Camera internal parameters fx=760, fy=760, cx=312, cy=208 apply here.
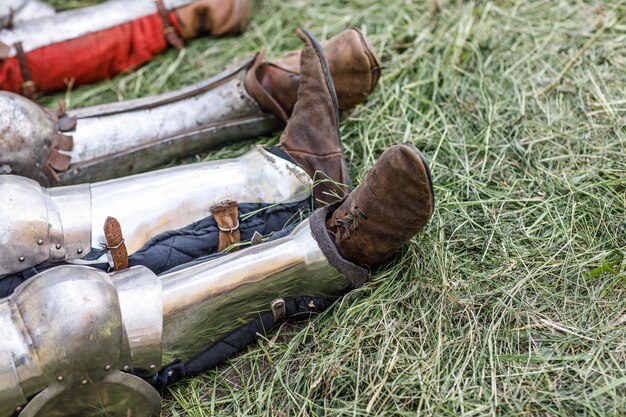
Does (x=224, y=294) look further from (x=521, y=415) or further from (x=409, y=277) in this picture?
(x=521, y=415)

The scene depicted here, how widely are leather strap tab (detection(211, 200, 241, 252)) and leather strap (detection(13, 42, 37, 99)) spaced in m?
1.14

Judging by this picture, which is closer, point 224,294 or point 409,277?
point 224,294

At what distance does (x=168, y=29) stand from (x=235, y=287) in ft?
5.19

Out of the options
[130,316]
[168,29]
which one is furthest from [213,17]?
[130,316]

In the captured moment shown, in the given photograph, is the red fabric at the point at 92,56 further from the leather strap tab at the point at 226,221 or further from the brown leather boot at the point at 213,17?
the leather strap tab at the point at 226,221

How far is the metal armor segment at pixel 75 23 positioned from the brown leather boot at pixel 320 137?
1022 millimetres

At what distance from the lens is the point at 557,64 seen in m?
2.86

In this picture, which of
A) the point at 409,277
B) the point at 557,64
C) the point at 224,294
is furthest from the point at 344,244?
the point at 557,64

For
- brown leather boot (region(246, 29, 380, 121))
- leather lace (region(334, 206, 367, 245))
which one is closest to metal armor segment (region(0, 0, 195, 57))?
brown leather boot (region(246, 29, 380, 121))

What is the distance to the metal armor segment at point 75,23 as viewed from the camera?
9.50 ft

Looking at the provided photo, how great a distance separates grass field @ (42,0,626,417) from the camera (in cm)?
189

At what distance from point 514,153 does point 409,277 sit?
66cm

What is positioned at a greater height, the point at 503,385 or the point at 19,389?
the point at 19,389

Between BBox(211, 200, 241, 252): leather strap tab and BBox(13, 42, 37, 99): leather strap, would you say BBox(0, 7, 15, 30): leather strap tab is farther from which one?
BBox(211, 200, 241, 252): leather strap tab
